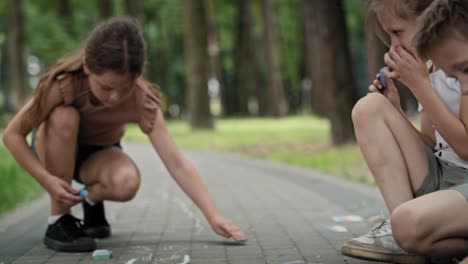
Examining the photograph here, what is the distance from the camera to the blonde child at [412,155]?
11.2 ft

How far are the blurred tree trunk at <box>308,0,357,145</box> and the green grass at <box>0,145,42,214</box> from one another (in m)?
5.36

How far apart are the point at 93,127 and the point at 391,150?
2154 mm

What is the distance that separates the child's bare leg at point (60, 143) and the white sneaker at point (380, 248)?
179 centimetres

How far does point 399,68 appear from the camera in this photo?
3.58 meters

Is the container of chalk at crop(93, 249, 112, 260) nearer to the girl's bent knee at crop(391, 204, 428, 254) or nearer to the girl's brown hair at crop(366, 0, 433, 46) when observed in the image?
the girl's bent knee at crop(391, 204, 428, 254)

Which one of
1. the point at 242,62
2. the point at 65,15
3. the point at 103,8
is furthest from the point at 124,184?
the point at 242,62

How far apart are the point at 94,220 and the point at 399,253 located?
2.31 meters

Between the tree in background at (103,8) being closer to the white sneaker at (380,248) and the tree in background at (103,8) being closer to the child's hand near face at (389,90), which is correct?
the child's hand near face at (389,90)

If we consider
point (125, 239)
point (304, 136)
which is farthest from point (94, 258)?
point (304, 136)

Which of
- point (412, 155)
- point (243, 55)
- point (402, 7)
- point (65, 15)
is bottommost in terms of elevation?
point (243, 55)

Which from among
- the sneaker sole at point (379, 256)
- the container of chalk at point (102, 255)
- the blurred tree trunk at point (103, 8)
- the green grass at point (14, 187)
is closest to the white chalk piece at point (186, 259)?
the container of chalk at point (102, 255)

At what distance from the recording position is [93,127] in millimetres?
5211

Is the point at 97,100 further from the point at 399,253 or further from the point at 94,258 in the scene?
the point at 399,253

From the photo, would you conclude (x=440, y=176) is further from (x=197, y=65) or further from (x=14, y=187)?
(x=197, y=65)
